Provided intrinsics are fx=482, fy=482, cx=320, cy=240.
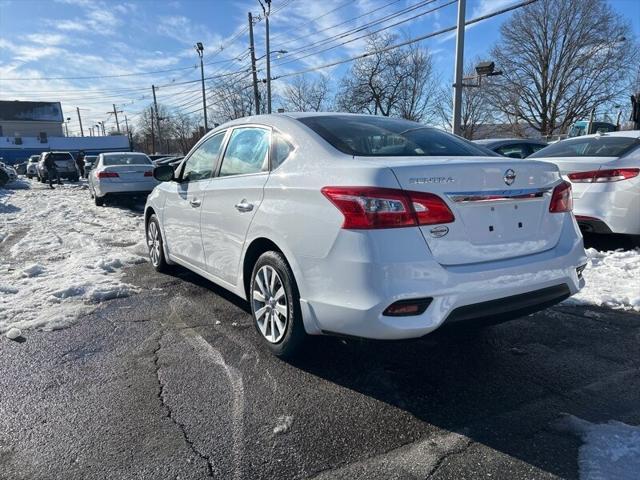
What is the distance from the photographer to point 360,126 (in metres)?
3.55

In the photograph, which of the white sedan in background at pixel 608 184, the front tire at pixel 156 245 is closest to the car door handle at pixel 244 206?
the front tire at pixel 156 245

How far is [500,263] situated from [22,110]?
98416mm

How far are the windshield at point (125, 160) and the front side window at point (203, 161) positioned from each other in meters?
9.98

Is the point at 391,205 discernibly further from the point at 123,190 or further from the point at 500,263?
the point at 123,190

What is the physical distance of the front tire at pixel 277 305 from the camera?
3039 millimetres

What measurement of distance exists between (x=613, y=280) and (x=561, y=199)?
2.44 m

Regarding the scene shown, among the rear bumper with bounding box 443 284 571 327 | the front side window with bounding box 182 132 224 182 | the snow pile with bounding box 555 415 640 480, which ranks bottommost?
the snow pile with bounding box 555 415 640 480

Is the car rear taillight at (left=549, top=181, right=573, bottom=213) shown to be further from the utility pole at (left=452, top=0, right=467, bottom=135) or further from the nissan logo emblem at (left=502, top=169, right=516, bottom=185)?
the utility pole at (left=452, top=0, right=467, bottom=135)

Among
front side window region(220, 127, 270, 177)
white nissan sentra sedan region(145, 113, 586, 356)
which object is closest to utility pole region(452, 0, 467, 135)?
front side window region(220, 127, 270, 177)

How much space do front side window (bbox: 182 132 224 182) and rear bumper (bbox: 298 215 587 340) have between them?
1888mm

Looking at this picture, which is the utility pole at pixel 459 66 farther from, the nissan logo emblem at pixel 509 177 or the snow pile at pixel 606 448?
the snow pile at pixel 606 448

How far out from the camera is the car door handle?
3.41 m

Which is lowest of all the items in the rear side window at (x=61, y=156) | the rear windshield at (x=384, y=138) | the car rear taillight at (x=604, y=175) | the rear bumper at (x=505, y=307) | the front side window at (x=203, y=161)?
the rear side window at (x=61, y=156)

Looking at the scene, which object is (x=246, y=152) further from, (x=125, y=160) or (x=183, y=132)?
(x=183, y=132)
